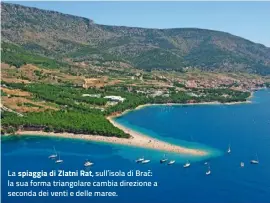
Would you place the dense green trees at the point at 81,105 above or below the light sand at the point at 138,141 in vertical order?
above

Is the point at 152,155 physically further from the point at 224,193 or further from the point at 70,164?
the point at 224,193

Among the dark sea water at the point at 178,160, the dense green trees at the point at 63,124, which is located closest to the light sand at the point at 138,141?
the dense green trees at the point at 63,124

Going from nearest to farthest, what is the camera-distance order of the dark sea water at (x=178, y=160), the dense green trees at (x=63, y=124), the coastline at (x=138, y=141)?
the dark sea water at (x=178, y=160), the coastline at (x=138, y=141), the dense green trees at (x=63, y=124)

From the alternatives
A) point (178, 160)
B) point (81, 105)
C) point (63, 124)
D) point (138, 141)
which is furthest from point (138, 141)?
point (81, 105)

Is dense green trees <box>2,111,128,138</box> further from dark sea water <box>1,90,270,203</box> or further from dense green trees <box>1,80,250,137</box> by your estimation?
dark sea water <box>1,90,270,203</box>

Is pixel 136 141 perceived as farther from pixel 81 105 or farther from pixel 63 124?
pixel 81 105

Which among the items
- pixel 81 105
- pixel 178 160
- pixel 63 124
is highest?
pixel 81 105

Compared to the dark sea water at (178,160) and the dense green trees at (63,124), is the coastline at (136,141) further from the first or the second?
the dark sea water at (178,160)

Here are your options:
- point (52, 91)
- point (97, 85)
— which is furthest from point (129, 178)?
point (97, 85)
